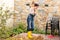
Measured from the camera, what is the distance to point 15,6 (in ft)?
17.3

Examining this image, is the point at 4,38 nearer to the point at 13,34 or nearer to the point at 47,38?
the point at 13,34

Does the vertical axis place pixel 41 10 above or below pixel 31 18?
above

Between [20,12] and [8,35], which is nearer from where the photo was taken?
[8,35]

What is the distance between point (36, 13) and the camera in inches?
202

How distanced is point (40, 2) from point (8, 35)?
44.2 inches

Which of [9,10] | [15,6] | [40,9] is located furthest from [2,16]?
[40,9]

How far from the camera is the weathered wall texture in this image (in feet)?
16.7

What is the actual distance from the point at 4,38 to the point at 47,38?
100 centimetres

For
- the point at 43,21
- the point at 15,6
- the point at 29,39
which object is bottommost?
the point at 29,39

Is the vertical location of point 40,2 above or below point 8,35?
A: above

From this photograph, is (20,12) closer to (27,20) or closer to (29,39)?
(27,20)

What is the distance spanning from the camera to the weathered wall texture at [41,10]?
16.7 ft

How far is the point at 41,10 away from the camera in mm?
5148

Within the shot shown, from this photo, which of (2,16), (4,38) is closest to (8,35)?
(4,38)
